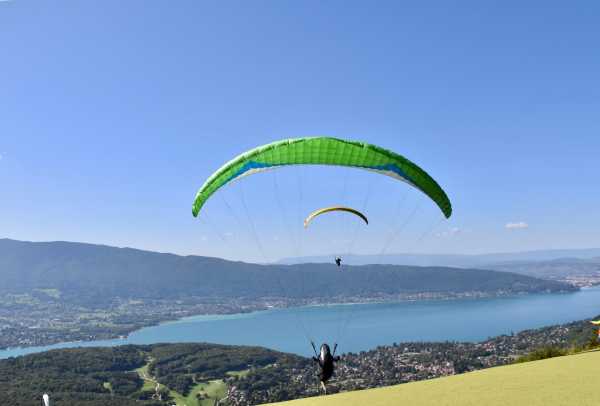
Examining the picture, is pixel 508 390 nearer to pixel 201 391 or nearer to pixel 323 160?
pixel 323 160

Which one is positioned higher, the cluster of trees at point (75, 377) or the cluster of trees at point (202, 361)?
the cluster of trees at point (75, 377)

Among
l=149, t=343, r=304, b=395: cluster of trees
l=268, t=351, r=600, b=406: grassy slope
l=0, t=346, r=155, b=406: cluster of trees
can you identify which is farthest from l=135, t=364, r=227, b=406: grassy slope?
l=268, t=351, r=600, b=406: grassy slope

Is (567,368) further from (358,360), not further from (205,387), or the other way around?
(358,360)

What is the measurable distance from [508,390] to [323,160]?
725 centimetres

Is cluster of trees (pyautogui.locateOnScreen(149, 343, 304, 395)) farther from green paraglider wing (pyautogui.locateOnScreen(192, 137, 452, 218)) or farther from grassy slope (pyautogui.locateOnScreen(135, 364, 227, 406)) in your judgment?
green paraglider wing (pyautogui.locateOnScreen(192, 137, 452, 218))

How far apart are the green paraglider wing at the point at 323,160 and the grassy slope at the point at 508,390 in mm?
5510

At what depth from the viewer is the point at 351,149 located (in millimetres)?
12133

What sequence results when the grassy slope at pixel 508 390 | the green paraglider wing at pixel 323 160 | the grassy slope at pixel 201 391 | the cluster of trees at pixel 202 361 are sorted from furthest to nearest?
the cluster of trees at pixel 202 361 → the grassy slope at pixel 201 391 → the green paraglider wing at pixel 323 160 → the grassy slope at pixel 508 390

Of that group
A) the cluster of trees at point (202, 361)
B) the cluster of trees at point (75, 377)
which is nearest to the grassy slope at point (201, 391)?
the cluster of trees at point (202, 361)

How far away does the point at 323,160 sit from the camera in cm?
1239

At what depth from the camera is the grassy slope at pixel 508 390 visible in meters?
8.14

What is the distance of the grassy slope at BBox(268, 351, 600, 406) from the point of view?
8.14 m

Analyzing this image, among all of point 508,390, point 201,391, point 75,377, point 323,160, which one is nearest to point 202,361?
point 201,391

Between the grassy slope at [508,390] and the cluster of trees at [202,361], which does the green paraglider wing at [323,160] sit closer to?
the grassy slope at [508,390]
